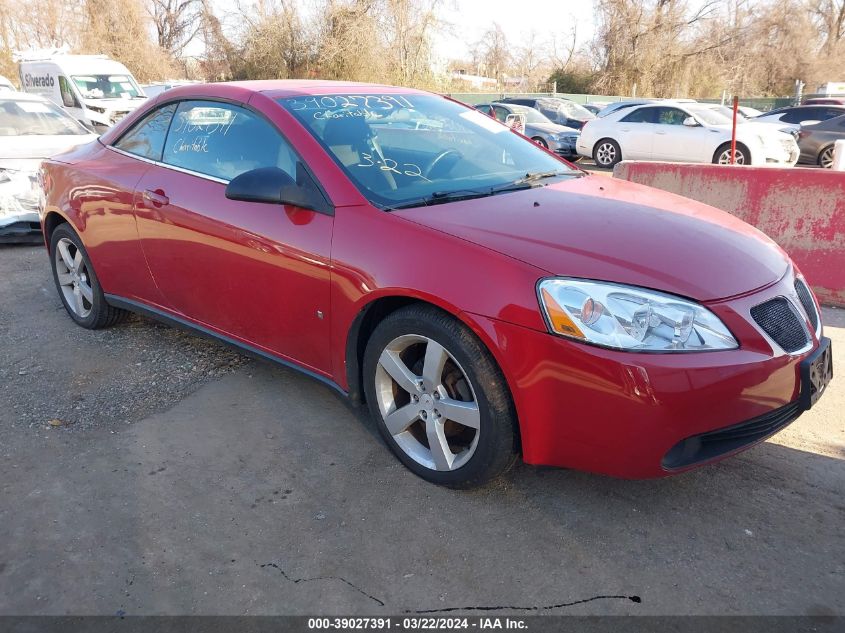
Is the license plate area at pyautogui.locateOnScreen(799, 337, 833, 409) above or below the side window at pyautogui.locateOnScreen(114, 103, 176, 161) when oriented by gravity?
below

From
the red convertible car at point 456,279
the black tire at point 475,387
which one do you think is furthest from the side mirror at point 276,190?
the black tire at point 475,387

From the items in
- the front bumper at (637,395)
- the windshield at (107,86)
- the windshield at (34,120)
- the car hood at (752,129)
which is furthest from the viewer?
the windshield at (107,86)

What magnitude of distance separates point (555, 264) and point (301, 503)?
4.56 feet

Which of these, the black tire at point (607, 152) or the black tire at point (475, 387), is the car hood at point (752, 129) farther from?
the black tire at point (475, 387)

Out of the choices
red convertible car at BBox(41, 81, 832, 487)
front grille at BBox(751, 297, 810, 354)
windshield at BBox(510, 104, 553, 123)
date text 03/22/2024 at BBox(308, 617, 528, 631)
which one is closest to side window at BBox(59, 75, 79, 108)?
windshield at BBox(510, 104, 553, 123)

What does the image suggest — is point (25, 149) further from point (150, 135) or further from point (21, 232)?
point (150, 135)

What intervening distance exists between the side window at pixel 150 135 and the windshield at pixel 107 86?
14903 mm

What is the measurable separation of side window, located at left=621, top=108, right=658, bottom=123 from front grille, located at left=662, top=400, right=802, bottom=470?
43.7ft

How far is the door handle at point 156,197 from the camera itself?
3.73 metres

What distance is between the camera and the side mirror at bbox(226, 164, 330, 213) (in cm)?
304

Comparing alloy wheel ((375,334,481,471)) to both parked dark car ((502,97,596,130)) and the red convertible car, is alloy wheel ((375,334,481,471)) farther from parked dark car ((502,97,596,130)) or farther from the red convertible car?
parked dark car ((502,97,596,130))

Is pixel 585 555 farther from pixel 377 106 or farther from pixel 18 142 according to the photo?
pixel 18 142

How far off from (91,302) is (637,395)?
3730 millimetres

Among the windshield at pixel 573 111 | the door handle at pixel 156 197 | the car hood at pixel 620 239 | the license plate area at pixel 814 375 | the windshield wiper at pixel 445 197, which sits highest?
the windshield at pixel 573 111
